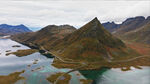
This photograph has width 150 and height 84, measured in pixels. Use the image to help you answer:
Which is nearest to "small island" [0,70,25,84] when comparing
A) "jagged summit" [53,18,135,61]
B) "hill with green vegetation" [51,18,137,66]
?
"hill with green vegetation" [51,18,137,66]

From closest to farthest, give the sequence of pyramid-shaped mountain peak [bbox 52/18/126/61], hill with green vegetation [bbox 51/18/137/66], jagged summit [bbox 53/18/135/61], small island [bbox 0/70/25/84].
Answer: small island [bbox 0/70/25/84], hill with green vegetation [bbox 51/18/137/66], jagged summit [bbox 53/18/135/61], pyramid-shaped mountain peak [bbox 52/18/126/61]

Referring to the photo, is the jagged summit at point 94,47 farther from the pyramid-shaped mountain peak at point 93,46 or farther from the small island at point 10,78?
the small island at point 10,78

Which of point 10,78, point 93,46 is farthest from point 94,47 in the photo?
point 10,78

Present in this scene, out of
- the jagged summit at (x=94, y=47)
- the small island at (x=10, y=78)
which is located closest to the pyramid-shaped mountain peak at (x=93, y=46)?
the jagged summit at (x=94, y=47)

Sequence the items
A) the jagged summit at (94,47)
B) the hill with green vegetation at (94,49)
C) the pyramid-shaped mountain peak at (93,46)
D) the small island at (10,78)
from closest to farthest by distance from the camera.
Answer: the small island at (10,78) < the hill with green vegetation at (94,49) < the jagged summit at (94,47) < the pyramid-shaped mountain peak at (93,46)

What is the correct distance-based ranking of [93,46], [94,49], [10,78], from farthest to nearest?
[93,46] < [94,49] < [10,78]

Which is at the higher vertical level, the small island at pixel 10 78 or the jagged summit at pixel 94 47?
the jagged summit at pixel 94 47

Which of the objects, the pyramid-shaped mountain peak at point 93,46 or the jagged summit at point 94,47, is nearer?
the jagged summit at point 94,47

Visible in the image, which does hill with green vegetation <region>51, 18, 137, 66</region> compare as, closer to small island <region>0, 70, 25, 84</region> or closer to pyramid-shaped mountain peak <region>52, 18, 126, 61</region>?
pyramid-shaped mountain peak <region>52, 18, 126, 61</region>

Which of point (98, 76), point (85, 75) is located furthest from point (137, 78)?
point (85, 75)

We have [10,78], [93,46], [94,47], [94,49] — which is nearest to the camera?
[10,78]

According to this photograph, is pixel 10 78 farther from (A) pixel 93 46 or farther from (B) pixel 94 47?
(A) pixel 93 46
